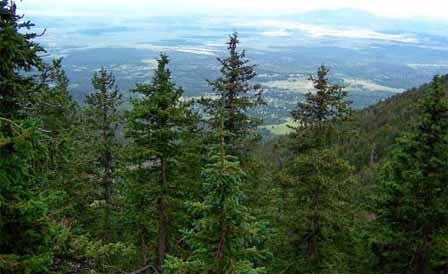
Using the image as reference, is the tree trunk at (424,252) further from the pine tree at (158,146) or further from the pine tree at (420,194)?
the pine tree at (158,146)

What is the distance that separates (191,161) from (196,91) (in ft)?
459

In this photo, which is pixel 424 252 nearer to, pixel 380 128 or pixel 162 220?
pixel 162 220

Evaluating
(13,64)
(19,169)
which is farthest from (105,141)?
(19,169)

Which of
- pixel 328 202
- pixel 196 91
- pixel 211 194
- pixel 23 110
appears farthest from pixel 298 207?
pixel 196 91

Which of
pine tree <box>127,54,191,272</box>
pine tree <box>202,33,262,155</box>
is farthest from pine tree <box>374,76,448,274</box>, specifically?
pine tree <box>127,54,191,272</box>

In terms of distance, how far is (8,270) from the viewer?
5781 mm

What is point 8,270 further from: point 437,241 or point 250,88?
point 437,241

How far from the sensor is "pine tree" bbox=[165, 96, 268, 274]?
6980 mm

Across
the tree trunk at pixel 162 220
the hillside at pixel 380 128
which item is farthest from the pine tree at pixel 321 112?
the hillside at pixel 380 128

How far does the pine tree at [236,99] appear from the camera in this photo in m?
15.5

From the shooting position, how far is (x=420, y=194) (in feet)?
47.3

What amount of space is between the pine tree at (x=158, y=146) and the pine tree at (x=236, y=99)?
1263mm

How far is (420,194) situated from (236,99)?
645 cm

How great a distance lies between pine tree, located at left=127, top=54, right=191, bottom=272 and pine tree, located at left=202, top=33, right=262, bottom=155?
1.26 metres
